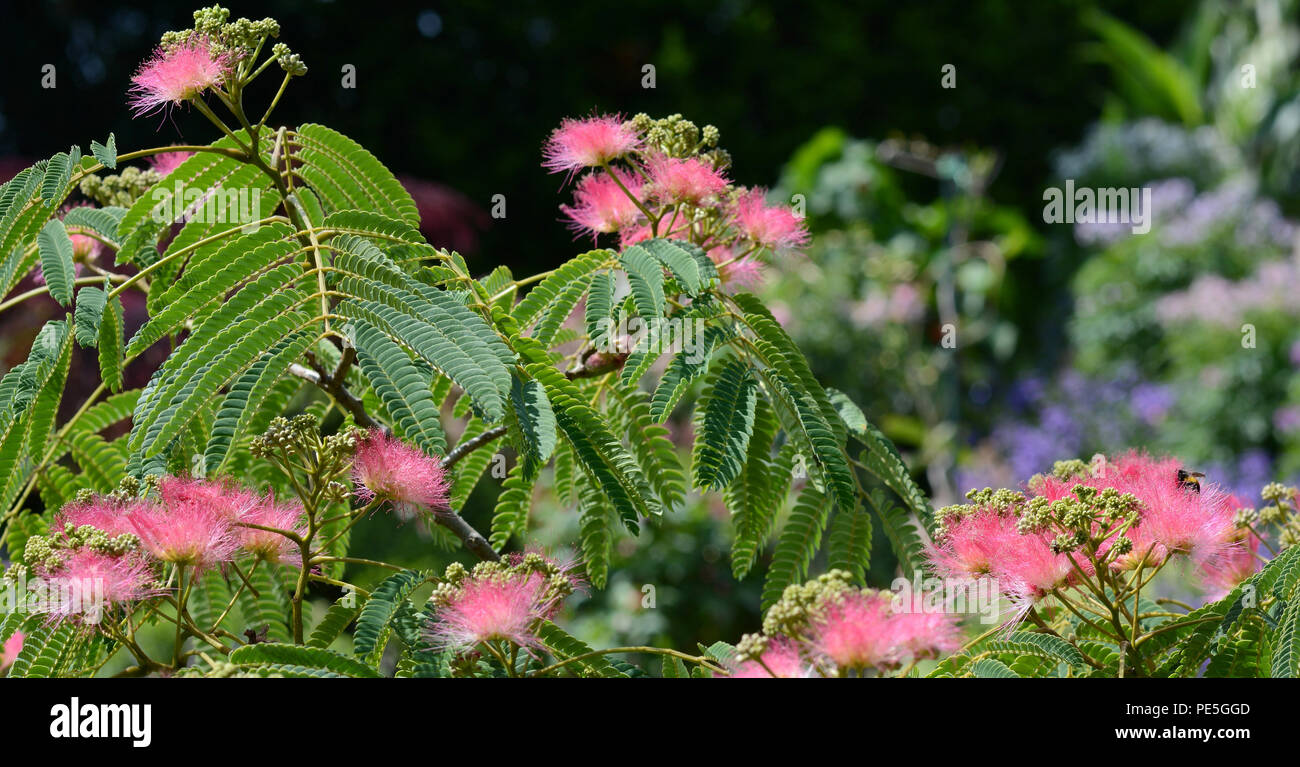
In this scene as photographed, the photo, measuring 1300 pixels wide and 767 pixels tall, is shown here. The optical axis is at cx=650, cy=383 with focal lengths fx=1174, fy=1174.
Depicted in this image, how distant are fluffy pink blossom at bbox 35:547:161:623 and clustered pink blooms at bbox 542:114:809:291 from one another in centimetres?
75

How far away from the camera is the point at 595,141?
1.69 m

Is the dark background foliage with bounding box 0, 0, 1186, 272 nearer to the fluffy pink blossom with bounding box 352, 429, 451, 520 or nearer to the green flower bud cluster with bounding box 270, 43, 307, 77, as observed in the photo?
the green flower bud cluster with bounding box 270, 43, 307, 77

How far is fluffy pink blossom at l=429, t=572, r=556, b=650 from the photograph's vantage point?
3.96 ft

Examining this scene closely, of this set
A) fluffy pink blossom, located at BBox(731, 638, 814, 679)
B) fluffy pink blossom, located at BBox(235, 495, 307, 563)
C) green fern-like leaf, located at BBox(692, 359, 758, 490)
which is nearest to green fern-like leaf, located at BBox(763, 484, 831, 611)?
green fern-like leaf, located at BBox(692, 359, 758, 490)

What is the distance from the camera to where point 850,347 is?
6152 mm

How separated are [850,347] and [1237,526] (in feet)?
15.2

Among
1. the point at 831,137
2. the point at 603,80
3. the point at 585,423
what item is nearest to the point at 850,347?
the point at 831,137

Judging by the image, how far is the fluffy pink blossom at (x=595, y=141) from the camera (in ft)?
5.55

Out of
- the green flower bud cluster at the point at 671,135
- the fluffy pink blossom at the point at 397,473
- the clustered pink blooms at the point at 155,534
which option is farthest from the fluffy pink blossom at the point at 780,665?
the green flower bud cluster at the point at 671,135

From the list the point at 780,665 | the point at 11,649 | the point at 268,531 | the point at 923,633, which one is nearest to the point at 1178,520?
the point at 923,633

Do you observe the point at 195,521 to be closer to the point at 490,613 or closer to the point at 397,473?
the point at 397,473

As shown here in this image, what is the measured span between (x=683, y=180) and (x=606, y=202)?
180mm
